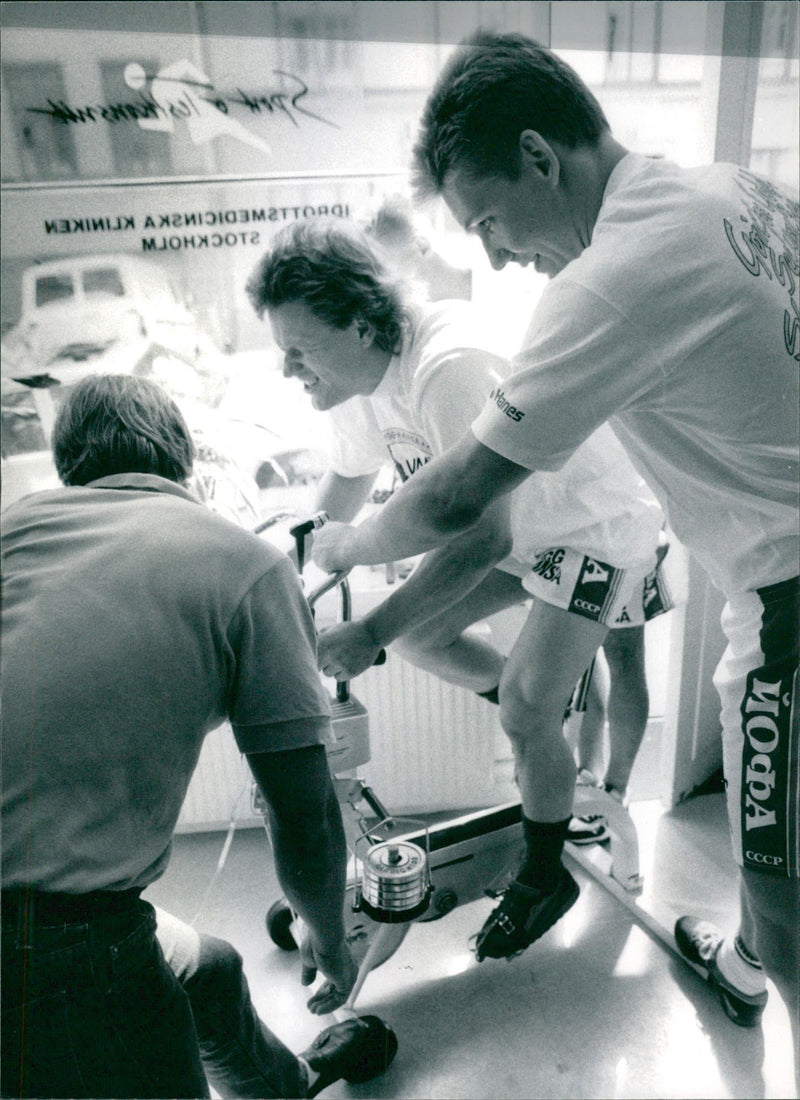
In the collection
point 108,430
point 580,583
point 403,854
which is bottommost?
point 403,854

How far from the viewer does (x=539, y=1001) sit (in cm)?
135

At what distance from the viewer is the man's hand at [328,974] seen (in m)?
1.09

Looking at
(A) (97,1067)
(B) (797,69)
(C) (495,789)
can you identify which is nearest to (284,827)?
(A) (97,1067)

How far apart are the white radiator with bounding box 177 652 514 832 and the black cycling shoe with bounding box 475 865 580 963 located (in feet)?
0.84

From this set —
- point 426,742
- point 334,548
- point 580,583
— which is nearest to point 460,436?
point 334,548

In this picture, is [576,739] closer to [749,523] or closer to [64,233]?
[749,523]

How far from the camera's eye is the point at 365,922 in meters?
1.39

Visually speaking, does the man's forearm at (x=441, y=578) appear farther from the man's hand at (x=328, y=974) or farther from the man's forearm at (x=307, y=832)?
the man's hand at (x=328, y=974)

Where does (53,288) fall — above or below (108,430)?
above

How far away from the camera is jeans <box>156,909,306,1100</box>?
0.97 meters

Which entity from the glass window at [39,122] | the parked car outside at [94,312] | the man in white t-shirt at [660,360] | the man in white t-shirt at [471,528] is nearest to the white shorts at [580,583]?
the man in white t-shirt at [471,528]

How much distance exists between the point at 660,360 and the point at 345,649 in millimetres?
615

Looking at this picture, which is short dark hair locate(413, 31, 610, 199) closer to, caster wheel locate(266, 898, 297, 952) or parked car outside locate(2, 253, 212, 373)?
parked car outside locate(2, 253, 212, 373)

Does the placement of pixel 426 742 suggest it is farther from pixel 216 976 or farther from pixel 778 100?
pixel 778 100
